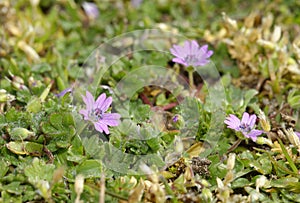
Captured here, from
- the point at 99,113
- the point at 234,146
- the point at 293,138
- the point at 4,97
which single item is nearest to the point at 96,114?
the point at 99,113

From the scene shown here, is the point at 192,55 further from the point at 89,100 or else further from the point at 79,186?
the point at 79,186

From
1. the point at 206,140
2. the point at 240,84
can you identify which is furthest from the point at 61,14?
the point at 206,140

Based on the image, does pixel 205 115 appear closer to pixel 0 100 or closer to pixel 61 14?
pixel 0 100

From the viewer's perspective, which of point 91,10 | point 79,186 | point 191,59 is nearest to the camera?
point 79,186

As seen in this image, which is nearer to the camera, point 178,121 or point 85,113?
point 85,113

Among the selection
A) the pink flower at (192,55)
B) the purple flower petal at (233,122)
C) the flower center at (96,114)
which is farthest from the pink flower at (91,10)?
the purple flower petal at (233,122)

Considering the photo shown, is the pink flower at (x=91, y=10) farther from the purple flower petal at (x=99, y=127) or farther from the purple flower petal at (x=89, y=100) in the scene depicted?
the purple flower petal at (x=99, y=127)
